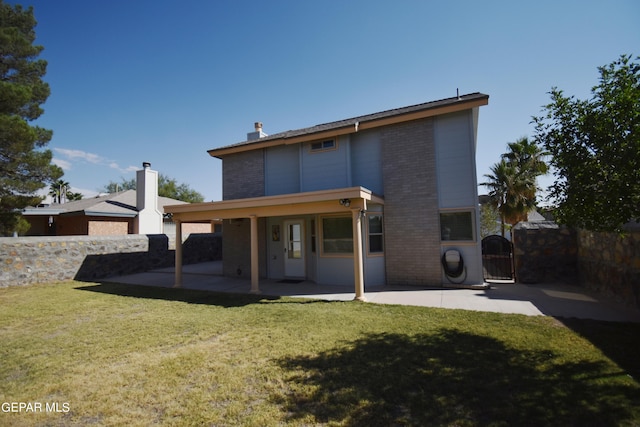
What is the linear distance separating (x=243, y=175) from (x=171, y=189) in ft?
123

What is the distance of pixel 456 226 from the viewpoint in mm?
9047

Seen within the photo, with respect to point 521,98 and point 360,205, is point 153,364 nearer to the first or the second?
point 360,205

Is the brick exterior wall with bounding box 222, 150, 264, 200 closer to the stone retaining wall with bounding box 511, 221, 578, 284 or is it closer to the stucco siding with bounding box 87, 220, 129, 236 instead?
the stone retaining wall with bounding box 511, 221, 578, 284

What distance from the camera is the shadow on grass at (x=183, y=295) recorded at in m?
7.89

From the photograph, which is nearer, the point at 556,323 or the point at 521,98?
the point at 556,323

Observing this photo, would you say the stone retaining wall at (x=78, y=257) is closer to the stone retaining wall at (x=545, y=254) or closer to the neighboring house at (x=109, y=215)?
the neighboring house at (x=109, y=215)

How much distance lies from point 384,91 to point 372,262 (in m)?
6.33

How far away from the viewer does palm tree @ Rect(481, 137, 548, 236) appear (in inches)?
646

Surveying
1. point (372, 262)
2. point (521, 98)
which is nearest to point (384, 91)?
point (521, 98)

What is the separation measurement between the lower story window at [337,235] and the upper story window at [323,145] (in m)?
2.71

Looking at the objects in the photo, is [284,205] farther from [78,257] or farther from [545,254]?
[78,257]

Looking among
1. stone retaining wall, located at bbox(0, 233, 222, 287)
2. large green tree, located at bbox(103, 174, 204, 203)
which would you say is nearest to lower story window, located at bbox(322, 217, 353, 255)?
stone retaining wall, located at bbox(0, 233, 222, 287)

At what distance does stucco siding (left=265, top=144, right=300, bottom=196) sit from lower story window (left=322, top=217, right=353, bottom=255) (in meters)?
2.16

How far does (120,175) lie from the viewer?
157 ft
